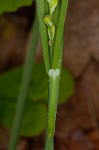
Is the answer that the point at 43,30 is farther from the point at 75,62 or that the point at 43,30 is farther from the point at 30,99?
the point at 75,62

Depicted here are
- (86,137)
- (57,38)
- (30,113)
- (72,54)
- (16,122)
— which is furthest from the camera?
(72,54)

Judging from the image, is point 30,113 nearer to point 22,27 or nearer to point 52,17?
point 22,27

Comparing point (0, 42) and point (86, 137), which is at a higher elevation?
point (0, 42)

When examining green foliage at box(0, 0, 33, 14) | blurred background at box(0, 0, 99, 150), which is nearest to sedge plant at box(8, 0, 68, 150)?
green foliage at box(0, 0, 33, 14)

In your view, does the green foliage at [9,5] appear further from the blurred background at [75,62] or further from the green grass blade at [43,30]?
the blurred background at [75,62]

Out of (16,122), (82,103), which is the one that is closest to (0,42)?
(82,103)

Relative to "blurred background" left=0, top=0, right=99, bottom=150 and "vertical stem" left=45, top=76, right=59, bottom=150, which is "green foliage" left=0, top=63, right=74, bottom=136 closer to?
"blurred background" left=0, top=0, right=99, bottom=150
